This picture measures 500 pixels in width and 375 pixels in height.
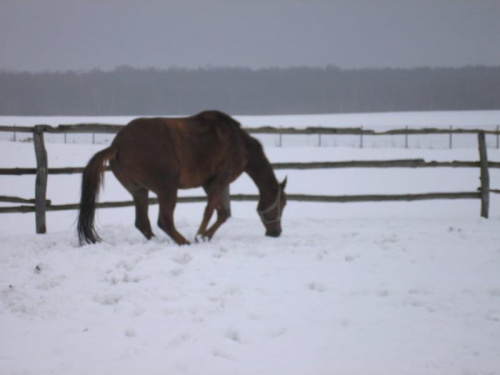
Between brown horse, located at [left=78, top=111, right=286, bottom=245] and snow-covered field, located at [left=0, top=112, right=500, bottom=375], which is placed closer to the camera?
snow-covered field, located at [left=0, top=112, right=500, bottom=375]

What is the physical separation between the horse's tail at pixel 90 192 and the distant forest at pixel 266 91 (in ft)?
54.3

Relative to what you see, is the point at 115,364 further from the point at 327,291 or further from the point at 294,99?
the point at 294,99

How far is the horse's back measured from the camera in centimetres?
538

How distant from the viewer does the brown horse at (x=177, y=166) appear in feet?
17.7

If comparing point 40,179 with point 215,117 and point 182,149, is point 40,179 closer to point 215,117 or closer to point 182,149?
point 182,149

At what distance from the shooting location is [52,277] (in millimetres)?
4164

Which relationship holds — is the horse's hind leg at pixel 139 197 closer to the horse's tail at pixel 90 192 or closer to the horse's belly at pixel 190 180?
the horse's tail at pixel 90 192

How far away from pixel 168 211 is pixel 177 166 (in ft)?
1.55

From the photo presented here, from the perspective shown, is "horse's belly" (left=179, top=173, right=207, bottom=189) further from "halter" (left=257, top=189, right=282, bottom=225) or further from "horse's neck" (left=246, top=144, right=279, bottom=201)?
"halter" (left=257, top=189, right=282, bottom=225)

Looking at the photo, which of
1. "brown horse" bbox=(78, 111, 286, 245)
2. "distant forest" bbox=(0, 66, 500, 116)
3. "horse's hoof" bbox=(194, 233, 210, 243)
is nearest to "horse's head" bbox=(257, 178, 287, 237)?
"brown horse" bbox=(78, 111, 286, 245)

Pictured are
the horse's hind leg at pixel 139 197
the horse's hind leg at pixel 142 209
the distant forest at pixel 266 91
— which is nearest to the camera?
the horse's hind leg at pixel 139 197

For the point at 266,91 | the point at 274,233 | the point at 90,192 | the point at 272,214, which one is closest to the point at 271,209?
the point at 272,214

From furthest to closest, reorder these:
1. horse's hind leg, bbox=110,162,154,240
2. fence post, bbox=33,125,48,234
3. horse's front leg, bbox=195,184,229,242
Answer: fence post, bbox=33,125,48,234
horse's front leg, bbox=195,184,229,242
horse's hind leg, bbox=110,162,154,240

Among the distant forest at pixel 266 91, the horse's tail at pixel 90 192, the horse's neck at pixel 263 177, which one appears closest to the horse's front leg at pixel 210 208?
the horse's neck at pixel 263 177
